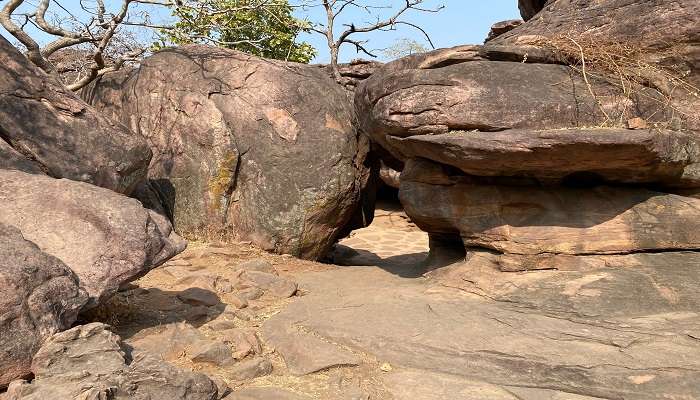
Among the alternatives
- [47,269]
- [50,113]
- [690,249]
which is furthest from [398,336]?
[50,113]

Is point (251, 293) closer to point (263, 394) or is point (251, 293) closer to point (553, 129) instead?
point (263, 394)

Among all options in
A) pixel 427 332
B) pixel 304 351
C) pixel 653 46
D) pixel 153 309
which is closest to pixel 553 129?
pixel 653 46

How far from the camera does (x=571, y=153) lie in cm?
462

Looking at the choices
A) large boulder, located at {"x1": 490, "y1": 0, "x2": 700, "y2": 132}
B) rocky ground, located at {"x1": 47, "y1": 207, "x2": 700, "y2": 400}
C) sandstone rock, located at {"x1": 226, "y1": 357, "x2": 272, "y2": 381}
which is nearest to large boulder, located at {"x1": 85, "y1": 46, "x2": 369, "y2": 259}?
rocky ground, located at {"x1": 47, "y1": 207, "x2": 700, "y2": 400}

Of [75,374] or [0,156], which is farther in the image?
[0,156]

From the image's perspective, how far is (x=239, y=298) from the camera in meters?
4.95

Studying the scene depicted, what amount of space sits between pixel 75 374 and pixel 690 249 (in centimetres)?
515

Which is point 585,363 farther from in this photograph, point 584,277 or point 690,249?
point 690,249

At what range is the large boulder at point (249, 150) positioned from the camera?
697 cm

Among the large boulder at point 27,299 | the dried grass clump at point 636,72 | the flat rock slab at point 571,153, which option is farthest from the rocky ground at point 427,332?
the dried grass clump at point 636,72

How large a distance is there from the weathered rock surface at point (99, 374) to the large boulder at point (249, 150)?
387cm

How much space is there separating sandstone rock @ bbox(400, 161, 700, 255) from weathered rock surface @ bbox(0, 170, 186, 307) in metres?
3.06

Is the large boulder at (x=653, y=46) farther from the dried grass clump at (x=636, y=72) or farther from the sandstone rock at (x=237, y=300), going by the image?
the sandstone rock at (x=237, y=300)

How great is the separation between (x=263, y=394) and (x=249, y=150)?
432 cm
